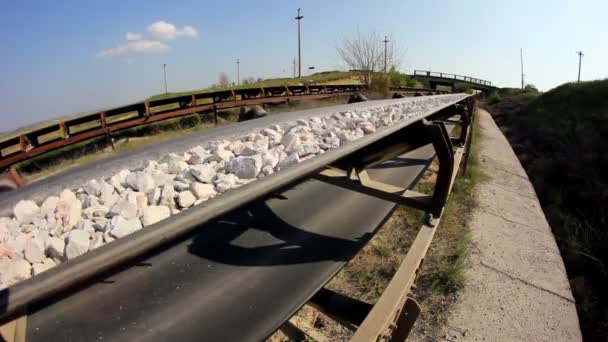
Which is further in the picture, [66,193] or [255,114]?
[255,114]

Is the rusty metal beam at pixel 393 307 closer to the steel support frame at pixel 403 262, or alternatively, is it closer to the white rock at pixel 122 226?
the steel support frame at pixel 403 262

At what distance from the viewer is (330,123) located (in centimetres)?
423

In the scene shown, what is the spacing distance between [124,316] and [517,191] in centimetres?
724

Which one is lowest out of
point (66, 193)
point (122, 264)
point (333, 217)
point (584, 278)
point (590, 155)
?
point (584, 278)

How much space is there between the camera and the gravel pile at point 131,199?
183cm

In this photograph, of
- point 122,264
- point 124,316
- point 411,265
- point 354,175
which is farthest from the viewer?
point 354,175

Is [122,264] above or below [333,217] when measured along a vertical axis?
above

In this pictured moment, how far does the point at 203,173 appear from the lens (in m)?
2.63

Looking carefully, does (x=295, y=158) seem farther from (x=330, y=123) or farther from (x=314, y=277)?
(x=330, y=123)

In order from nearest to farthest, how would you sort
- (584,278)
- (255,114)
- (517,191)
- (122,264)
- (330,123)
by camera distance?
(122,264), (330,123), (584,278), (517,191), (255,114)

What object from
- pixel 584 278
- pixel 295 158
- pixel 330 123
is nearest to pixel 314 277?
pixel 295 158

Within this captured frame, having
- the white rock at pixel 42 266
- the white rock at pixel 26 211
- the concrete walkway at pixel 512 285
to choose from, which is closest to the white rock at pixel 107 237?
the white rock at pixel 42 266

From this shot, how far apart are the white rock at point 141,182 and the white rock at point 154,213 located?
0.93 ft

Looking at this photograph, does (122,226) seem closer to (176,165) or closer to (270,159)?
(176,165)
